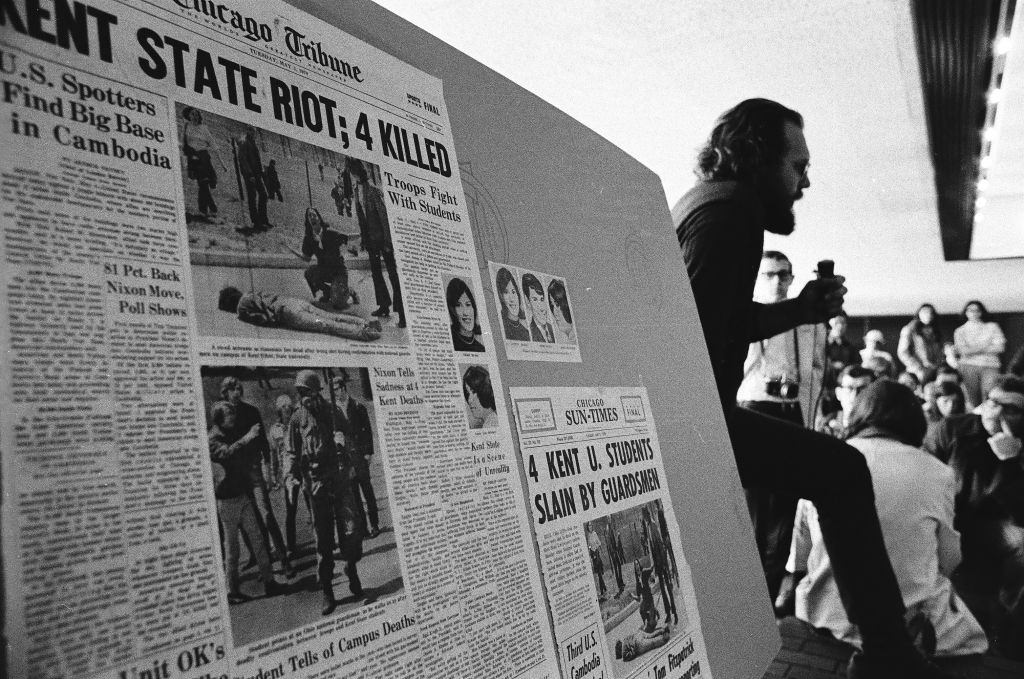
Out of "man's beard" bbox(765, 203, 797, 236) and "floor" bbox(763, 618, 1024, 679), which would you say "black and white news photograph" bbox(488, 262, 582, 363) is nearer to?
"man's beard" bbox(765, 203, 797, 236)

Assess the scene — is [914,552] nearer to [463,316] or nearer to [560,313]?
[560,313]

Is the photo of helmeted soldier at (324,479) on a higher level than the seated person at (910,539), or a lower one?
higher

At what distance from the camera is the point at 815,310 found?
1.41 metres

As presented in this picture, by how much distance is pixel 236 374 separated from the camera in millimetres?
488

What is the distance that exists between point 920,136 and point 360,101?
488 cm

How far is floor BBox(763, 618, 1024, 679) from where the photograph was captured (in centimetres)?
203

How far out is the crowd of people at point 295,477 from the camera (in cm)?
47

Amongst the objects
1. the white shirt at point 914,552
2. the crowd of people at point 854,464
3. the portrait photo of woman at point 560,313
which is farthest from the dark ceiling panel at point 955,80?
the portrait photo of woman at point 560,313

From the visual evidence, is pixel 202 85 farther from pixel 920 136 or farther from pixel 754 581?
pixel 920 136

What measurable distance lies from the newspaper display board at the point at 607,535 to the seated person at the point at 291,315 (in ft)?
0.65

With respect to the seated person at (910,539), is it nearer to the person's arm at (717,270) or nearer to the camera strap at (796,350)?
the camera strap at (796,350)

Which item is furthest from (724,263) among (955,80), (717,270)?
(955,80)

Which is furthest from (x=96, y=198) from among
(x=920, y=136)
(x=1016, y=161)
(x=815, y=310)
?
(x=1016, y=161)

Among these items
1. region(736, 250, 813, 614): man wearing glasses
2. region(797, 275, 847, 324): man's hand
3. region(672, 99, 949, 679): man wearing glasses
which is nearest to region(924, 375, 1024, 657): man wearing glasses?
region(736, 250, 813, 614): man wearing glasses
